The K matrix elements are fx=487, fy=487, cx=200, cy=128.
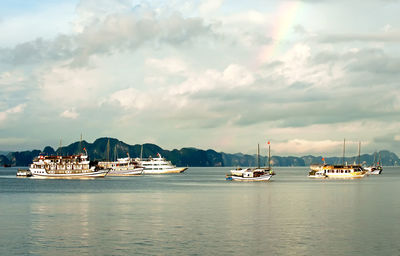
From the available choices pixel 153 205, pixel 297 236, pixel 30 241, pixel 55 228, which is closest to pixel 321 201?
pixel 153 205

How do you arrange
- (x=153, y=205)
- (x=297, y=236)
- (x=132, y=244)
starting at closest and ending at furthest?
1. (x=132, y=244)
2. (x=297, y=236)
3. (x=153, y=205)

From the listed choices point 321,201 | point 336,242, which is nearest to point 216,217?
point 336,242

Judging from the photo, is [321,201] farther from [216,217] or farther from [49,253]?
[49,253]

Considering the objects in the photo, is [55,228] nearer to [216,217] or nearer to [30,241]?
[30,241]

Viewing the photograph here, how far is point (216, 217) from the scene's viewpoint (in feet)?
216

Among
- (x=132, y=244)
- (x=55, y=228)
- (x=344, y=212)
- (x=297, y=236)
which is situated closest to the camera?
(x=132, y=244)

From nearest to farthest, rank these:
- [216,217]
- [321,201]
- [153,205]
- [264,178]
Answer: [216,217] < [153,205] < [321,201] < [264,178]

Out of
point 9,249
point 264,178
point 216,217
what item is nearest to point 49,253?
point 9,249

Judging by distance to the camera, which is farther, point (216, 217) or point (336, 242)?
point (216, 217)

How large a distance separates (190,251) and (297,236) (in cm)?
1313

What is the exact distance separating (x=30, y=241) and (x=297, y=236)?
2648cm

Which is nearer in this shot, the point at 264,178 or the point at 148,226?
the point at 148,226

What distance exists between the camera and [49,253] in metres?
41.3

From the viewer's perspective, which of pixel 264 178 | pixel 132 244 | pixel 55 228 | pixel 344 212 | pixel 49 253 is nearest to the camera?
pixel 49 253
